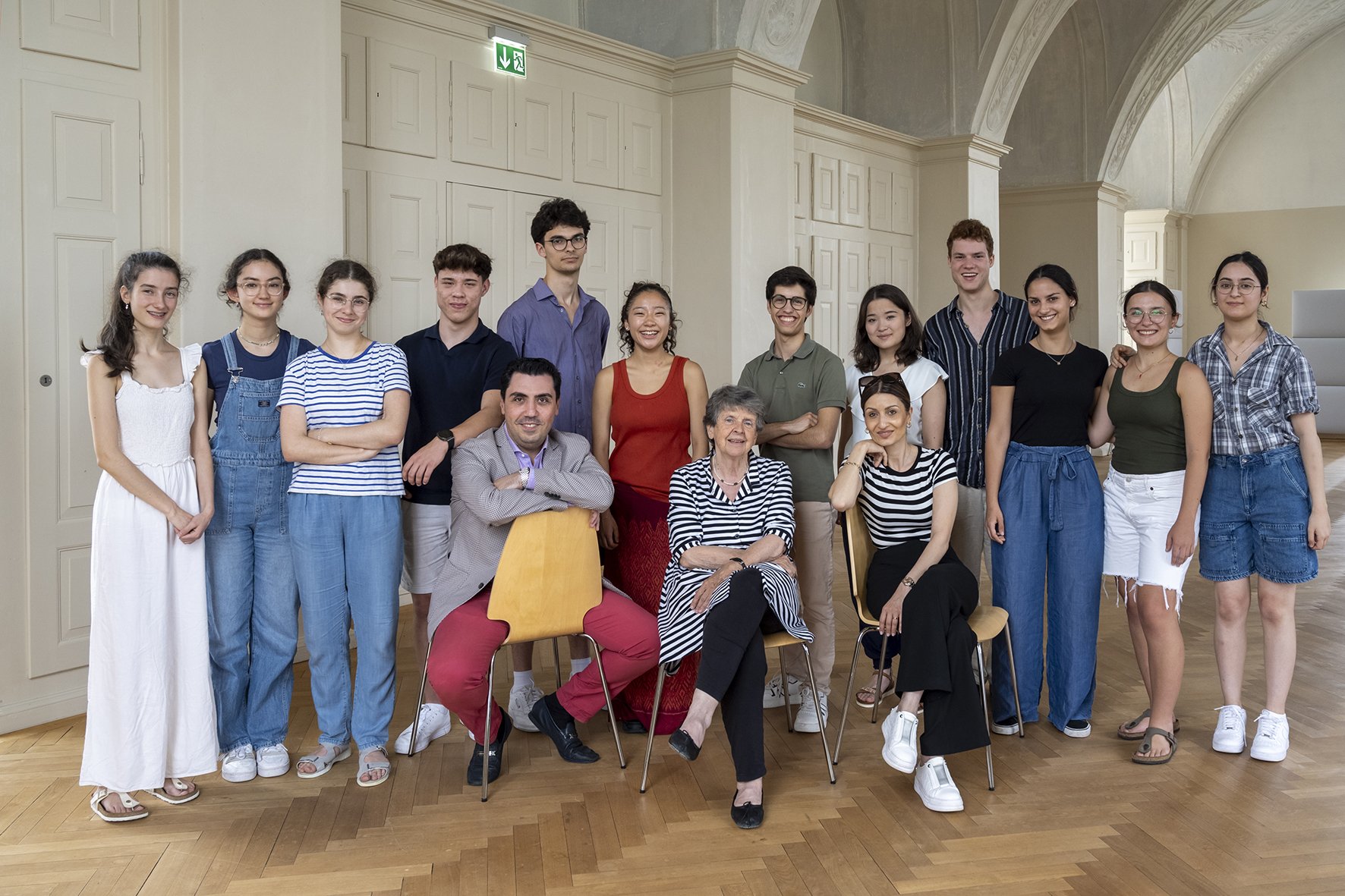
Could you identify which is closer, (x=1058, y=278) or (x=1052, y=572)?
(x=1058, y=278)

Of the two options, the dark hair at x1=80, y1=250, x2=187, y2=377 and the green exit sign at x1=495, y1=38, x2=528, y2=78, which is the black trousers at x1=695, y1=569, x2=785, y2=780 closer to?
the dark hair at x1=80, y1=250, x2=187, y2=377

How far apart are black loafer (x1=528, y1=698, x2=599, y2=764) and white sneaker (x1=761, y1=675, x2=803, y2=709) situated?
80cm

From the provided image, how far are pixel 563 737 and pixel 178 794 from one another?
1214 millimetres

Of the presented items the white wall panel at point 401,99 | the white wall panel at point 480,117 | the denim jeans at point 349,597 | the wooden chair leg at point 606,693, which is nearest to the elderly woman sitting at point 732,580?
the wooden chair leg at point 606,693

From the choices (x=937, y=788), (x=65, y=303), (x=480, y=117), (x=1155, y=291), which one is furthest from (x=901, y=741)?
(x=480, y=117)

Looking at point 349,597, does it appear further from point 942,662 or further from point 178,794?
point 942,662

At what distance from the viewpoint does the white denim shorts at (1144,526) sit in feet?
12.1

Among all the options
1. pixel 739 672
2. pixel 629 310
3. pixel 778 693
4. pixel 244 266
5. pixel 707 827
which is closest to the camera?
pixel 707 827

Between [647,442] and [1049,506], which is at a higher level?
[647,442]

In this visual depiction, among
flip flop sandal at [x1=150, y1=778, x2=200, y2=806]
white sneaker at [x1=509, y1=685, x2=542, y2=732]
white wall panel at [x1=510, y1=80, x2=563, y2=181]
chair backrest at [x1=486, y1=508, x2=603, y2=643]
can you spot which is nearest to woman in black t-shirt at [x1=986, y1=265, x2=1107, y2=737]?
chair backrest at [x1=486, y1=508, x2=603, y2=643]

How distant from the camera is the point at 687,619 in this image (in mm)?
3459

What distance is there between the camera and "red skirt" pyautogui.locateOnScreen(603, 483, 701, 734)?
3.94 meters

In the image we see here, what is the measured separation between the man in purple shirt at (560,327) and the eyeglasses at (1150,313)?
75.3 inches

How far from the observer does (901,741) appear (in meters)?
3.35
